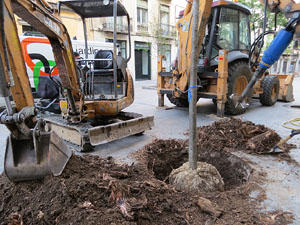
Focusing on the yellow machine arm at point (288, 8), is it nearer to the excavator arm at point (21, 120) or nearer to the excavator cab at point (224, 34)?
the excavator arm at point (21, 120)

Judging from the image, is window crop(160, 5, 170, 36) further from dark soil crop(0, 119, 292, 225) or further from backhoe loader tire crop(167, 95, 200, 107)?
dark soil crop(0, 119, 292, 225)

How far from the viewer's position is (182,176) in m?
3.01

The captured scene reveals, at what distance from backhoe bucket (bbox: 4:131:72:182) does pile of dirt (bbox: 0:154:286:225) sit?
11 centimetres

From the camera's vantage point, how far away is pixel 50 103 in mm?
5672

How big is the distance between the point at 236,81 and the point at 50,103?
17.1 feet

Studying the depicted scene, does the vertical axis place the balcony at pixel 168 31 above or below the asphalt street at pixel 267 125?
above

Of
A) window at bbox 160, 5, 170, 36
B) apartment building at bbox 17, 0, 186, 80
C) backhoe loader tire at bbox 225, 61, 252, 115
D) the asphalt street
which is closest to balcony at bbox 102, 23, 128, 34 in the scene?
apartment building at bbox 17, 0, 186, 80

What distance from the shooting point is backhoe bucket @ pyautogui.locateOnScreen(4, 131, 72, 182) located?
7.91 ft

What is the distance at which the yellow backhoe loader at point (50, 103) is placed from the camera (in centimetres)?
227

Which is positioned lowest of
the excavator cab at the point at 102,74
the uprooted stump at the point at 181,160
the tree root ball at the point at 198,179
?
the uprooted stump at the point at 181,160

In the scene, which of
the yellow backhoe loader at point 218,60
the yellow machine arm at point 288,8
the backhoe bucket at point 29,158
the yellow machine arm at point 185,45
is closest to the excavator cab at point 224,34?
the yellow backhoe loader at point 218,60

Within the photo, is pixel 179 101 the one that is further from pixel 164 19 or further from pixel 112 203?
pixel 164 19

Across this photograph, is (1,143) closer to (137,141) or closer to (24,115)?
(137,141)

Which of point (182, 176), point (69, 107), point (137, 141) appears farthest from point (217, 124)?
point (69, 107)
